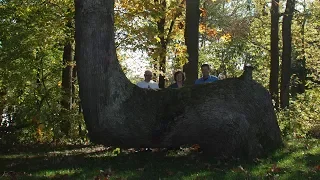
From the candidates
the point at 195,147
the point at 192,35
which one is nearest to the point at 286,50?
the point at 192,35

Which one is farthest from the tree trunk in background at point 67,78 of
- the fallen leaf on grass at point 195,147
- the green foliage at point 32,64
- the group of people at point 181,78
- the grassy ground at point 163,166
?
the fallen leaf on grass at point 195,147

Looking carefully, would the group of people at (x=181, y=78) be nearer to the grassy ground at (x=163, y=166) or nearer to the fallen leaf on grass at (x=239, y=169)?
the grassy ground at (x=163, y=166)

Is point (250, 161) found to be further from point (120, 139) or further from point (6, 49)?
point (6, 49)

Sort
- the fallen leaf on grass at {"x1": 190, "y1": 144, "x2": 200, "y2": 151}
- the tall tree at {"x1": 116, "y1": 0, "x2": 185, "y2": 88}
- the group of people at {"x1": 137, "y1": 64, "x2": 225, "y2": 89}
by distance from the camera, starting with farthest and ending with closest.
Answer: the tall tree at {"x1": 116, "y1": 0, "x2": 185, "y2": 88} → the group of people at {"x1": 137, "y1": 64, "x2": 225, "y2": 89} → the fallen leaf on grass at {"x1": 190, "y1": 144, "x2": 200, "y2": 151}

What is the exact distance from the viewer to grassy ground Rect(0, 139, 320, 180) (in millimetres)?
6562

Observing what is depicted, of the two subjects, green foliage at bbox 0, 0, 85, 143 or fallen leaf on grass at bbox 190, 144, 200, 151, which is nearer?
fallen leaf on grass at bbox 190, 144, 200, 151

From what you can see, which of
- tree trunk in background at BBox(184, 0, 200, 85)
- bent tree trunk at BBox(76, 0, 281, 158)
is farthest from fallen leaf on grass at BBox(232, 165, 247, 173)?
tree trunk in background at BBox(184, 0, 200, 85)

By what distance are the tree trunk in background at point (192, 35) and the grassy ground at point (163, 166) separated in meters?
4.79

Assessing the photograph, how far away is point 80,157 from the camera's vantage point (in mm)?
8961

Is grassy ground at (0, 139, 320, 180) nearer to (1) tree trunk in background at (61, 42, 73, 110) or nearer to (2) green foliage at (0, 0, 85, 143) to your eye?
(2) green foliage at (0, 0, 85, 143)

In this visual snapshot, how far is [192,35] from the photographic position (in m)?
13.7

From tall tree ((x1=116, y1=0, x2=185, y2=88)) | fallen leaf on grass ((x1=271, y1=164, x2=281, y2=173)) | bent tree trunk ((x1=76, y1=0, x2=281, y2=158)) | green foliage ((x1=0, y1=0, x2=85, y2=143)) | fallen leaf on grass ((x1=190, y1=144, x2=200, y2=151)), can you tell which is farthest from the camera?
tall tree ((x1=116, y1=0, x2=185, y2=88))

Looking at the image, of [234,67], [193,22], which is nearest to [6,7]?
[193,22]

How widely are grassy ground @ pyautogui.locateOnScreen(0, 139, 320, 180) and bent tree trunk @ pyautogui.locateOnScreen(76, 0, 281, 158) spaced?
1.25 feet
